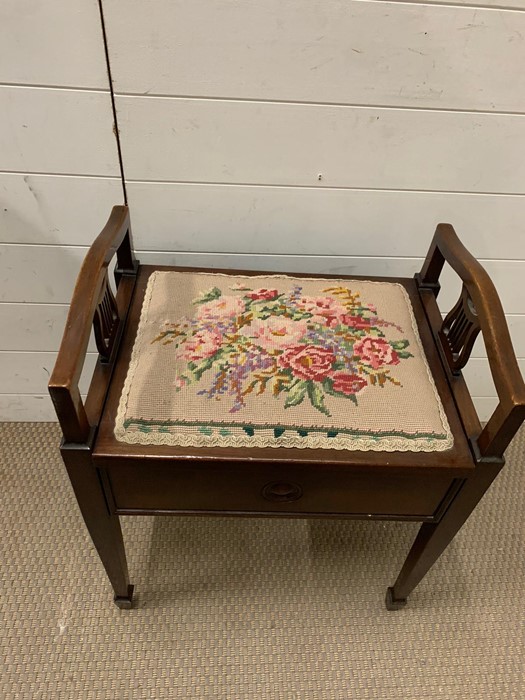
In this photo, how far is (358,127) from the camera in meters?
0.85

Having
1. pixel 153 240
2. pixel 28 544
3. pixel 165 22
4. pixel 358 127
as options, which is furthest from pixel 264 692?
pixel 165 22

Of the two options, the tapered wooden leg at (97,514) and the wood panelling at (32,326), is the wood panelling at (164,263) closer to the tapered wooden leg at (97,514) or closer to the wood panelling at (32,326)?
the wood panelling at (32,326)

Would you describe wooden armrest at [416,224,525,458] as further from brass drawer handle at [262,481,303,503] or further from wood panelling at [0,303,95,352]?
wood panelling at [0,303,95,352]

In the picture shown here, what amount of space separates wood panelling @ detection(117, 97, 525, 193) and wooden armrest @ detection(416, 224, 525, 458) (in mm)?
124

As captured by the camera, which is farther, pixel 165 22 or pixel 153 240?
pixel 153 240

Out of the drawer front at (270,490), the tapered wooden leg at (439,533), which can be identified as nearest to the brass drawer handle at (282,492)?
the drawer front at (270,490)

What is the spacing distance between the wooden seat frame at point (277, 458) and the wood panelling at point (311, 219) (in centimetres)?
10

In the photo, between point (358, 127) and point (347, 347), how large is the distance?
0.35m

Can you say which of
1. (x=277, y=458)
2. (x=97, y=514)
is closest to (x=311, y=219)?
(x=277, y=458)

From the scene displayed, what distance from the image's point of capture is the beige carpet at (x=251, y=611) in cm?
96

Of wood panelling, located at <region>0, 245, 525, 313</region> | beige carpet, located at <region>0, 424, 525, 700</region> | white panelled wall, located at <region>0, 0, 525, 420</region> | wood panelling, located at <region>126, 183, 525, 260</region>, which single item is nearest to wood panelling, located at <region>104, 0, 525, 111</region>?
white panelled wall, located at <region>0, 0, 525, 420</region>

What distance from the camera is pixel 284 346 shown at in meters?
0.80

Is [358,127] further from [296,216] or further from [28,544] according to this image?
[28,544]

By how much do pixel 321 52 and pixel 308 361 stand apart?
0.44 m
